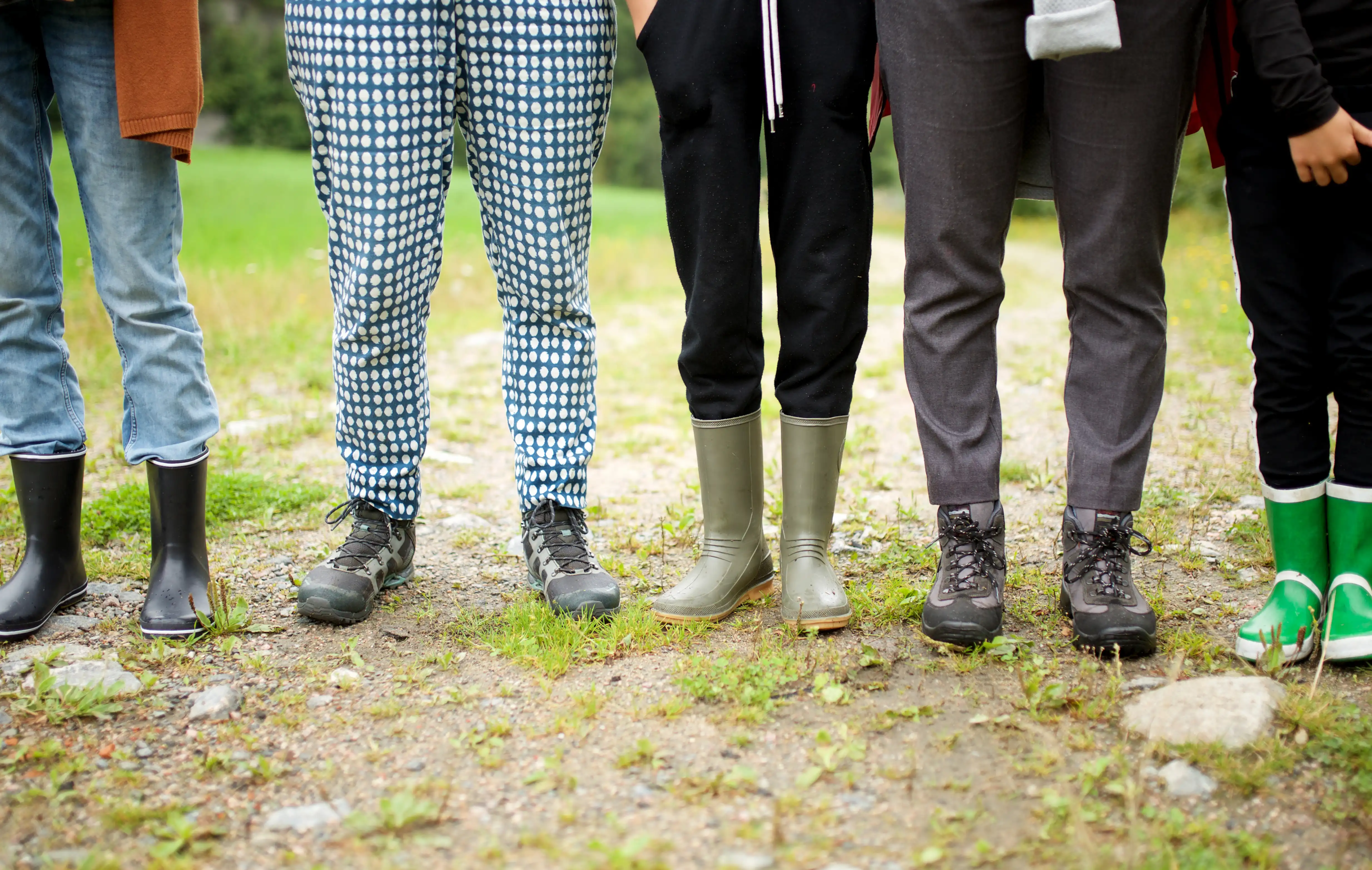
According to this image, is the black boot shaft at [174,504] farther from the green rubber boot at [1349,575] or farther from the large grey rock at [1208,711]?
the green rubber boot at [1349,575]

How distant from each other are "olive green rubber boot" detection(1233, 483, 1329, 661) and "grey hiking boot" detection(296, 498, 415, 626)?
191cm

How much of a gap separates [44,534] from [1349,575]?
9.33 feet

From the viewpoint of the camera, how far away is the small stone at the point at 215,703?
Result: 1.88 m

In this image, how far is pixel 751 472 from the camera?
7.58 ft

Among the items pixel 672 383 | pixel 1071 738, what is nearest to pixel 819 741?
pixel 1071 738

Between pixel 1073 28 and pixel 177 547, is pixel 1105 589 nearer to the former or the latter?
pixel 1073 28

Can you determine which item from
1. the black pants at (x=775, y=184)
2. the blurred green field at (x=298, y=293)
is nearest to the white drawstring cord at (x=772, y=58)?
the black pants at (x=775, y=184)

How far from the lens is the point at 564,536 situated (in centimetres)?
239

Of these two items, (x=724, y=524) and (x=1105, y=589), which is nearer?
(x=1105, y=589)

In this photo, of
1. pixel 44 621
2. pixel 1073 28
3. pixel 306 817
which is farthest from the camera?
pixel 44 621

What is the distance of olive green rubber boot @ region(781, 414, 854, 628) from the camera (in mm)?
2168

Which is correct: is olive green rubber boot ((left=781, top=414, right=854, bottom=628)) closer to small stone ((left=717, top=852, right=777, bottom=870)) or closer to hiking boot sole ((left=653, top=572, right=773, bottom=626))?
hiking boot sole ((left=653, top=572, right=773, bottom=626))

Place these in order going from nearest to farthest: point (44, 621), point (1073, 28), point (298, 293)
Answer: point (1073, 28)
point (44, 621)
point (298, 293)

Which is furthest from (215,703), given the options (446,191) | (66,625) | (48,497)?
(446,191)
